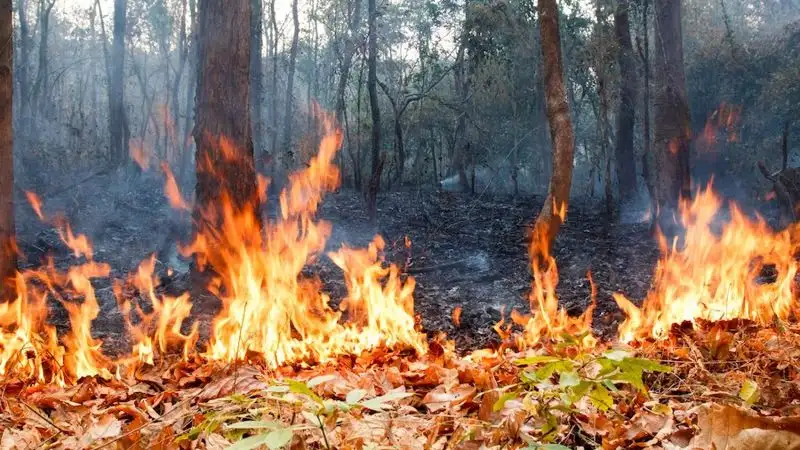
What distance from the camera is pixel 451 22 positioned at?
77.9 feet

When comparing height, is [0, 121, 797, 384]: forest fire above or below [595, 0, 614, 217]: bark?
below

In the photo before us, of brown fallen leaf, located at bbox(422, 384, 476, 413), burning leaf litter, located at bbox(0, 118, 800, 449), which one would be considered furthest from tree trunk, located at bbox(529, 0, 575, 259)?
brown fallen leaf, located at bbox(422, 384, 476, 413)

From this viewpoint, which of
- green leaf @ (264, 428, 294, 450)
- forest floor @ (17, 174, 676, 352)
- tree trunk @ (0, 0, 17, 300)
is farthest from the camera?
forest floor @ (17, 174, 676, 352)

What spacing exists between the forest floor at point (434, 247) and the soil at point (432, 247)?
0.9 inches

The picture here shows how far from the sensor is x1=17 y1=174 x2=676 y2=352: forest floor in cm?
830

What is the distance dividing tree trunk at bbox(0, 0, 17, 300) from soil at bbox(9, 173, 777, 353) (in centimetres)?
87

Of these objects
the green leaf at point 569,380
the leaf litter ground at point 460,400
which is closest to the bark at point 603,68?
the leaf litter ground at point 460,400

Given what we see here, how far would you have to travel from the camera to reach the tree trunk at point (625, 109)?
1778 centimetres

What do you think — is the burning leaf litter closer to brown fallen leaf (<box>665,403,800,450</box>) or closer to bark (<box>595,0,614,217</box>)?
brown fallen leaf (<box>665,403,800,450</box>)

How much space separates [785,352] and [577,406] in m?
1.67

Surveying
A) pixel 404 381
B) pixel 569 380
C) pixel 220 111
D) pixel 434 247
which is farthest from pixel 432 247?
pixel 569 380

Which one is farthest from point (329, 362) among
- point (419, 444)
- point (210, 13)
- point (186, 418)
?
point (210, 13)

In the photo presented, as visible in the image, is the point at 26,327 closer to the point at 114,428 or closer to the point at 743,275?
the point at 114,428

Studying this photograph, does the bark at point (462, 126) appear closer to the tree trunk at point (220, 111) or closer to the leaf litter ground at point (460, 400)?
the tree trunk at point (220, 111)
